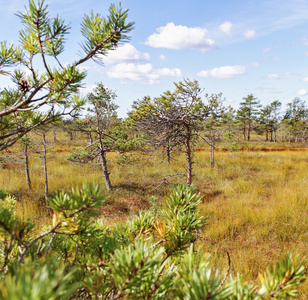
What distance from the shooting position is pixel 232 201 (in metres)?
8.06

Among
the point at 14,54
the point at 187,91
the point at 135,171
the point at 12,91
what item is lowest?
the point at 135,171

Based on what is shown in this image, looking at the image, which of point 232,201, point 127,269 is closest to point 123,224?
point 127,269

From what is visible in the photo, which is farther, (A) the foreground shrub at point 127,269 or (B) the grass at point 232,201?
(B) the grass at point 232,201

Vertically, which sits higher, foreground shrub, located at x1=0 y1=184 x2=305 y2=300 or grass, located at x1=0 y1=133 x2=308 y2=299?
foreground shrub, located at x1=0 y1=184 x2=305 y2=300

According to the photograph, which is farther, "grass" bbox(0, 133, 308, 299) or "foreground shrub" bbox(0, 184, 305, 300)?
"grass" bbox(0, 133, 308, 299)

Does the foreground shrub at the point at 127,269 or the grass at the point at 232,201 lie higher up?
the foreground shrub at the point at 127,269

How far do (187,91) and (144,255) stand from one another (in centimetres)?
607

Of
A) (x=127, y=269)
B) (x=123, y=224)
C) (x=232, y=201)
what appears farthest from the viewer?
(x=232, y=201)

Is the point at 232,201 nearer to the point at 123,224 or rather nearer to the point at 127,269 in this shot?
the point at 123,224

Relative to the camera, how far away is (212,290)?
0.60 meters

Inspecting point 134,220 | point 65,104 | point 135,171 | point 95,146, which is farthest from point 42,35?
point 135,171

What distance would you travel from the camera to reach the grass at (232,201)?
14.4ft

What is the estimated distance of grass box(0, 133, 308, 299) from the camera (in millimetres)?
4379

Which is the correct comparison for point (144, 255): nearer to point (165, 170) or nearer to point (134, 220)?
point (134, 220)
